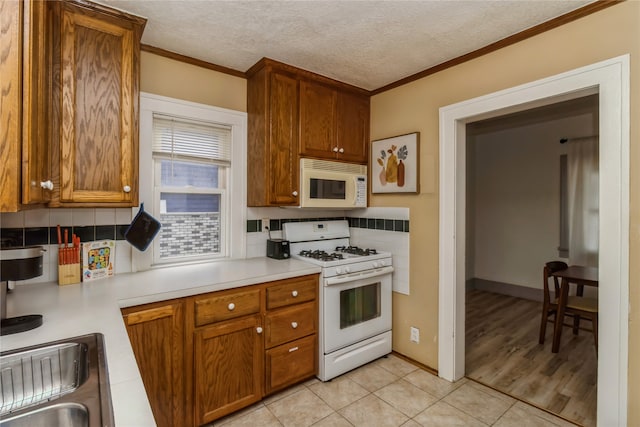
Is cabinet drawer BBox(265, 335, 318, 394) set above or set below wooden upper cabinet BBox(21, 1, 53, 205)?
below

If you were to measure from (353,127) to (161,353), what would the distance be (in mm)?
2318

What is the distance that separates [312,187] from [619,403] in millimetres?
2282

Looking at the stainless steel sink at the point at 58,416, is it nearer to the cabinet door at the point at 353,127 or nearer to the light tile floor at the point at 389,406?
the light tile floor at the point at 389,406

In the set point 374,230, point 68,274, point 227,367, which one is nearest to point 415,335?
point 374,230

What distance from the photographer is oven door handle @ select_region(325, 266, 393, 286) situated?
236cm

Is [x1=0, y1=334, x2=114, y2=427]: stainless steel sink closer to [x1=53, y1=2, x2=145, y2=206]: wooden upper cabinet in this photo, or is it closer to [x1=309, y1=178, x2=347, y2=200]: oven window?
[x1=53, y1=2, x2=145, y2=206]: wooden upper cabinet

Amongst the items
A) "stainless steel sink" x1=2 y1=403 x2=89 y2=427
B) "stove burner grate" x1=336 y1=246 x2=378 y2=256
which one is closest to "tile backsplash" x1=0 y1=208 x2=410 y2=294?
"stove burner grate" x1=336 y1=246 x2=378 y2=256

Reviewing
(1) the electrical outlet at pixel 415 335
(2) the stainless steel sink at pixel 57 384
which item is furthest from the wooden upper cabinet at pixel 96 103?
(1) the electrical outlet at pixel 415 335

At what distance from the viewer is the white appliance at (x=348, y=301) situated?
93.3 inches

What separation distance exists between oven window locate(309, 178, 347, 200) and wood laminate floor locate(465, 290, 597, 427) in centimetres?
182

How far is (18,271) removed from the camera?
1.23m

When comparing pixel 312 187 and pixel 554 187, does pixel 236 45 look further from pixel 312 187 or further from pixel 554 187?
pixel 554 187

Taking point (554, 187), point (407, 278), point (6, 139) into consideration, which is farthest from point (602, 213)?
point (554, 187)

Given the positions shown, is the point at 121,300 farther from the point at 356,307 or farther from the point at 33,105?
the point at 356,307
